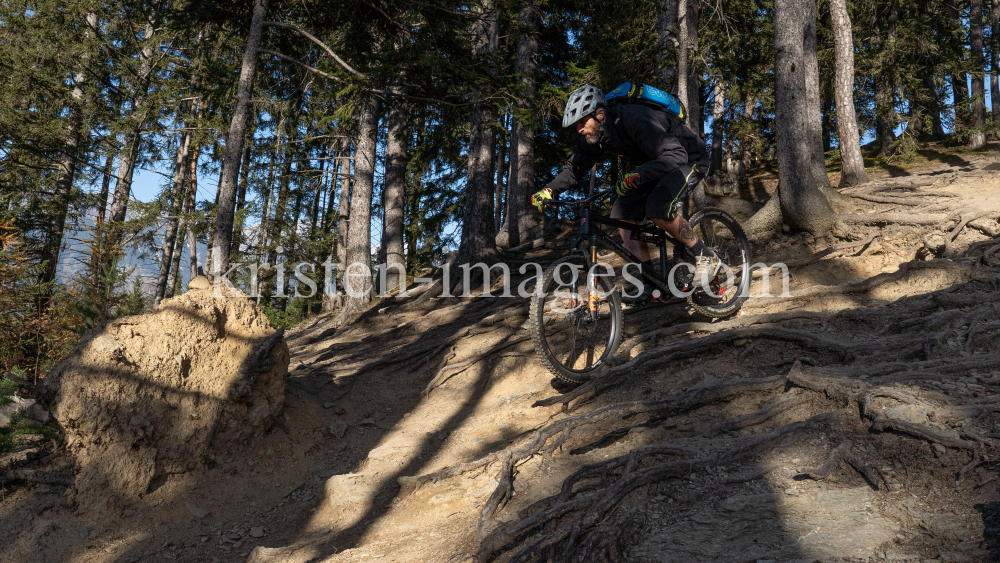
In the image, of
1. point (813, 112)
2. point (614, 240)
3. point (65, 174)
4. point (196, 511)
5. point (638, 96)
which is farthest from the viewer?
point (65, 174)

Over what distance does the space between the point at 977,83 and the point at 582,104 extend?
22231mm

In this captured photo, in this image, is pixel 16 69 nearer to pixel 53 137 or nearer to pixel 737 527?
pixel 53 137

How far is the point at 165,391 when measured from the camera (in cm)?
545

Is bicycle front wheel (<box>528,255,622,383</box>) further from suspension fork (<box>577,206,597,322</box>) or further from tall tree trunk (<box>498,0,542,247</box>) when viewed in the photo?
tall tree trunk (<box>498,0,542,247</box>)

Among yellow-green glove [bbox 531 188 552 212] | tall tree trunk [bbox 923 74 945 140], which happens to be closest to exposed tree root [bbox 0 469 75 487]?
yellow-green glove [bbox 531 188 552 212]

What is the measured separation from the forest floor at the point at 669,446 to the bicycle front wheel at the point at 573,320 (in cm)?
26

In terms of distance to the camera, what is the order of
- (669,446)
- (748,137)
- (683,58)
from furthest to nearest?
(748,137)
(683,58)
(669,446)

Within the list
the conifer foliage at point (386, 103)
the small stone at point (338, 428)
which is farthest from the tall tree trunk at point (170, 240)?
the small stone at point (338, 428)

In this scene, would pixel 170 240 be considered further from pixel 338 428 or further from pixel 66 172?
pixel 338 428

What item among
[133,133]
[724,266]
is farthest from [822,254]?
A: [133,133]

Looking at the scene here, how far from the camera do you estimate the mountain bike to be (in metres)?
4.98

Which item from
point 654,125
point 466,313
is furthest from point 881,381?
point 466,313

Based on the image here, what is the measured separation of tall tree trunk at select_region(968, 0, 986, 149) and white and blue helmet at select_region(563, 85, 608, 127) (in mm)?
18405

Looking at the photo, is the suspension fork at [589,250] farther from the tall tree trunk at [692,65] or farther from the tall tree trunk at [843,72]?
the tall tree trunk at [843,72]
